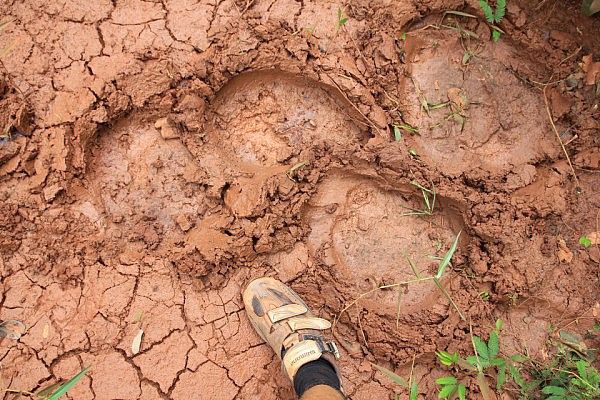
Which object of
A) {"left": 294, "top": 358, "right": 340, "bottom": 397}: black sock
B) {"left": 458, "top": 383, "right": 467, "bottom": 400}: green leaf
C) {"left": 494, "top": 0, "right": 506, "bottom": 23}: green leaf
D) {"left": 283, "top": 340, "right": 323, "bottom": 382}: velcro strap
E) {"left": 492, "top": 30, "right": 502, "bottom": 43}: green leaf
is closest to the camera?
{"left": 294, "top": 358, "right": 340, "bottom": 397}: black sock

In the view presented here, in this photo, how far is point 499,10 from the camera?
2.49 meters

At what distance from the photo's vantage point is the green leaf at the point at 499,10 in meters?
2.48

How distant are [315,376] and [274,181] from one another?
2.95ft

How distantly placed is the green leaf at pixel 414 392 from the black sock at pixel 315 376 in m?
0.43

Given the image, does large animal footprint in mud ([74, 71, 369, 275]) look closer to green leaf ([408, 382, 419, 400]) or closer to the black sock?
the black sock

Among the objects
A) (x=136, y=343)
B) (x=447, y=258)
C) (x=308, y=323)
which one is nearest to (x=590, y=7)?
(x=447, y=258)

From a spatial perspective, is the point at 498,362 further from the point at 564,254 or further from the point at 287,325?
the point at 287,325

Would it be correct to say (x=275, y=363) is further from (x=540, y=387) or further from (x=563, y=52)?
(x=563, y=52)

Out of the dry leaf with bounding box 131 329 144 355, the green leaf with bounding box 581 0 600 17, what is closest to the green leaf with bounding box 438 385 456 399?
the dry leaf with bounding box 131 329 144 355

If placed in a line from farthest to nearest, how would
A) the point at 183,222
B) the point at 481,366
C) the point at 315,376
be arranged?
the point at 183,222 → the point at 481,366 → the point at 315,376

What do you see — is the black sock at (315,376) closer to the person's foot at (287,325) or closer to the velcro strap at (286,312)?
the person's foot at (287,325)

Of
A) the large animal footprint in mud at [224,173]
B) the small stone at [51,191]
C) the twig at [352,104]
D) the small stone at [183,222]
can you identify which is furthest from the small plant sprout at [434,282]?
the small stone at [51,191]

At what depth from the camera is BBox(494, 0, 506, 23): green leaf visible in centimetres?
248

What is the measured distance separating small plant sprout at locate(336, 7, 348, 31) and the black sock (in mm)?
1569
